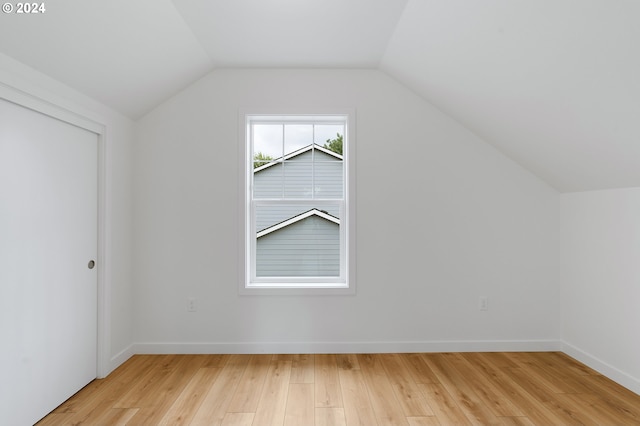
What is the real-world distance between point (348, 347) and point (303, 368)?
0.52 meters

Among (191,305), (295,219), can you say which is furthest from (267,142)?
(191,305)

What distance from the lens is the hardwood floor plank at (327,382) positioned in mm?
2543

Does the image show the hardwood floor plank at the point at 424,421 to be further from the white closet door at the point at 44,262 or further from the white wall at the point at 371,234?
the white closet door at the point at 44,262

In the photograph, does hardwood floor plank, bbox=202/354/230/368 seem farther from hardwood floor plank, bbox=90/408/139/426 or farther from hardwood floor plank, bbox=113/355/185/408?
hardwood floor plank, bbox=90/408/139/426

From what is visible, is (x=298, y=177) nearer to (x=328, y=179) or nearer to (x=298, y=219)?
(x=328, y=179)

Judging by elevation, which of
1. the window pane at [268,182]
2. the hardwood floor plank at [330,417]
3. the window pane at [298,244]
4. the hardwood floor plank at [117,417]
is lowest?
the hardwood floor plank at [330,417]

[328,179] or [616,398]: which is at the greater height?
[328,179]

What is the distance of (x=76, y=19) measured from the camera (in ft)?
6.63

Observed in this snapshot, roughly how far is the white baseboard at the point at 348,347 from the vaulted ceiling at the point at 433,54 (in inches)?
58.6

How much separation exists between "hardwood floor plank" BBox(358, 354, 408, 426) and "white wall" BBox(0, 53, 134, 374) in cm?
206

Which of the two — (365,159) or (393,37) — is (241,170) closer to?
(365,159)

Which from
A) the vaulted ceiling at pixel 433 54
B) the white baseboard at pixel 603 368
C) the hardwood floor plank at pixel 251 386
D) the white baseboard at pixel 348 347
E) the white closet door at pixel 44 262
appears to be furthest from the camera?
the white baseboard at pixel 348 347

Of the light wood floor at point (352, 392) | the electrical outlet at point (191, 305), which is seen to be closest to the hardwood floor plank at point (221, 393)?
the light wood floor at point (352, 392)

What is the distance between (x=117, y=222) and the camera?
314 centimetres
